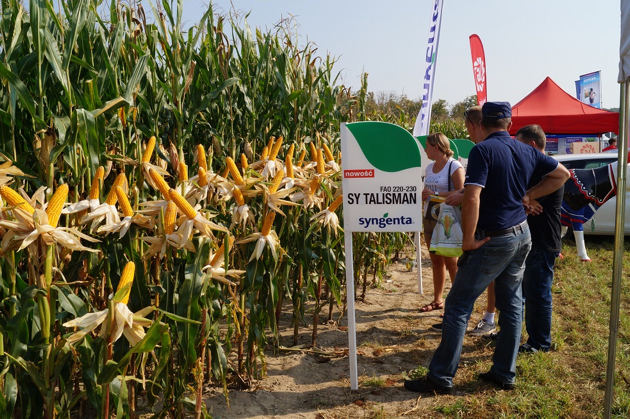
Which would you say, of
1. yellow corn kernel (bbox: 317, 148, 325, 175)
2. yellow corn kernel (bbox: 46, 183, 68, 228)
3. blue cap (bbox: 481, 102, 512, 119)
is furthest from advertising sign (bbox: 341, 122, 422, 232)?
yellow corn kernel (bbox: 46, 183, 68, 228)

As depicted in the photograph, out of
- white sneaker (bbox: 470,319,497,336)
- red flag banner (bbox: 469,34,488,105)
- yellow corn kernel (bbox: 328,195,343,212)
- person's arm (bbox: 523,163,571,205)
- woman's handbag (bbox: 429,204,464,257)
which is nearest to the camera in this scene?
yellow corn kernel (bbox: 328,195,343,212)

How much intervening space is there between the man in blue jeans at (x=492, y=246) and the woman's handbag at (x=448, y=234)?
2.89ft

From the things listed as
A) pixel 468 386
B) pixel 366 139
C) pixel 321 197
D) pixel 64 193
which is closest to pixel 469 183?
pixel 366 139

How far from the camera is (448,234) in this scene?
183 inches

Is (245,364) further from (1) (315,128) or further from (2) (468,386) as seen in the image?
(1) (315,128)

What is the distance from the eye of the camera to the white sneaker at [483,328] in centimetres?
482

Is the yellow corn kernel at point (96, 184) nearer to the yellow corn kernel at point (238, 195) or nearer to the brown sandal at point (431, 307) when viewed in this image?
the yellow corn kernel at point (238, 195)

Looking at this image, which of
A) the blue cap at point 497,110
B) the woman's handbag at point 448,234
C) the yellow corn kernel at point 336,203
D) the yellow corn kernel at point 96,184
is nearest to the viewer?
the yellow corn kernel at point 96,184

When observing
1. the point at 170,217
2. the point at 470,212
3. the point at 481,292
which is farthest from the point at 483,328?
the point at 170,217

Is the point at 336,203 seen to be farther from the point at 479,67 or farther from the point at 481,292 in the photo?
the point at 479,67

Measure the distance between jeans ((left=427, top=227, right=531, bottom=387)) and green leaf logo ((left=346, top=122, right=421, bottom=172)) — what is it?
733mm

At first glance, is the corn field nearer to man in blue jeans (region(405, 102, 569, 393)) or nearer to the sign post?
the sign post

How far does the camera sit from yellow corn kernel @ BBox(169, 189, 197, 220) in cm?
229

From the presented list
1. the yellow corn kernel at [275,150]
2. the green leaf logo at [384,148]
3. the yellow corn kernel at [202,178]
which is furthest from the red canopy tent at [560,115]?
the yellow corn kernel at [202,178]
